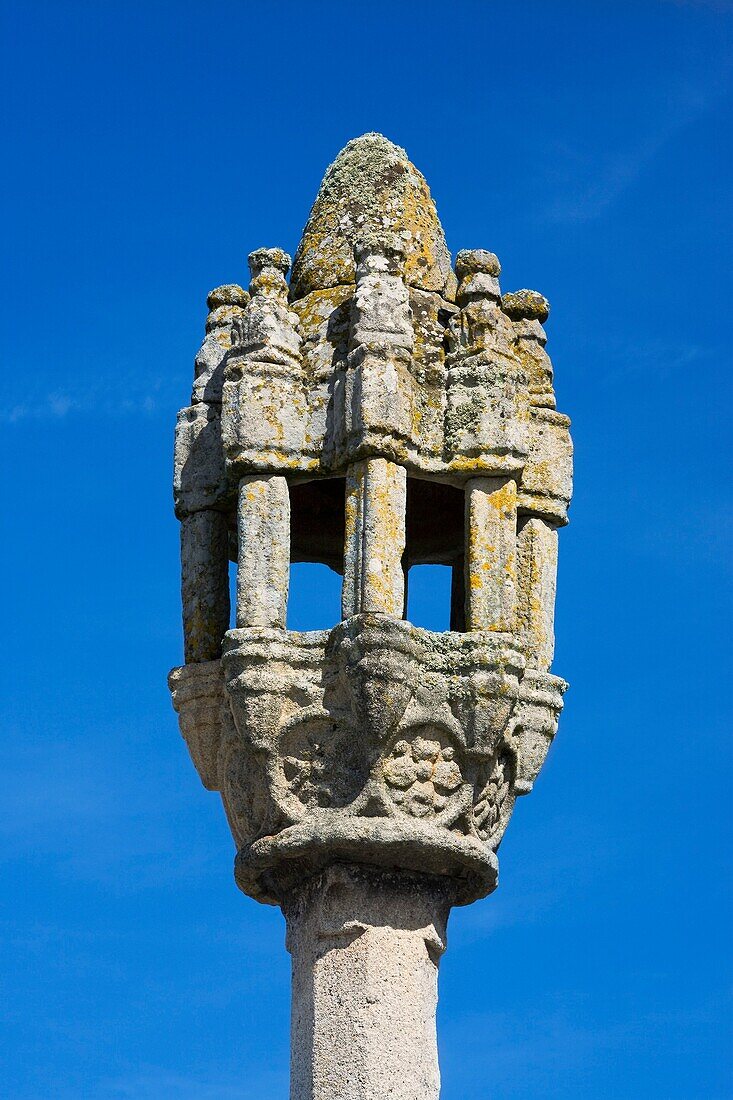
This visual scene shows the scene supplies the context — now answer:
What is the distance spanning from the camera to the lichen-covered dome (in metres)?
16.1

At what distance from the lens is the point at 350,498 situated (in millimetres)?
14906

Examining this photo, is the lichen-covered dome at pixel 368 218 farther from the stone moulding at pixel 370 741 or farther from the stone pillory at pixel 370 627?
the stone moulding at pixel 370 741

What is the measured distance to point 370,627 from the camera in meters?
14.4

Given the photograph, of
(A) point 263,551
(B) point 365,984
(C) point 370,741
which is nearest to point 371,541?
(A) point 263,551

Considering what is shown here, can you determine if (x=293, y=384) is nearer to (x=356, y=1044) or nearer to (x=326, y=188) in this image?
(x=326, y=188)

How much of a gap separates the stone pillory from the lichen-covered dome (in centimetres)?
3

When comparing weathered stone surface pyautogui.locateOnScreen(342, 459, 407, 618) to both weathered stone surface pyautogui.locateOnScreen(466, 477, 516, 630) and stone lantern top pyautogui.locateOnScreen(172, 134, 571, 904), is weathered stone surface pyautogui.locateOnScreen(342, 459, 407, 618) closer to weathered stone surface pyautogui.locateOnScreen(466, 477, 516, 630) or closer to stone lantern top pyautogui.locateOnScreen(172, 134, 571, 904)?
stone lantern top pyautogui.locateOnScreen(172, 134, 571, 904)

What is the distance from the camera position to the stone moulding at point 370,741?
14.5 metres

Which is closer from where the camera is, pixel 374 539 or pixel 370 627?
pixel 370 627

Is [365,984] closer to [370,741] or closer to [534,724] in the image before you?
[370,741]

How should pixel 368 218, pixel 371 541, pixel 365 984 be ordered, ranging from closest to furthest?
pixel 365 984 → pixel 371 541 → pixel 368 218

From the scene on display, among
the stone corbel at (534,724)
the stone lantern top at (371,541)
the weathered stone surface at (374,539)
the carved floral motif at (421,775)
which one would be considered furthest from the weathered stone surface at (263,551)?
the stone corbel at (534,724)

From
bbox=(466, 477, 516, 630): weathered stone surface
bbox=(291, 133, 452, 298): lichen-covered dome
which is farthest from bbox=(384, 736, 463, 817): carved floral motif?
bbox=(291, 133, 452, 298): lichen-covered dome

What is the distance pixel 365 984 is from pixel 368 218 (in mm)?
5097
